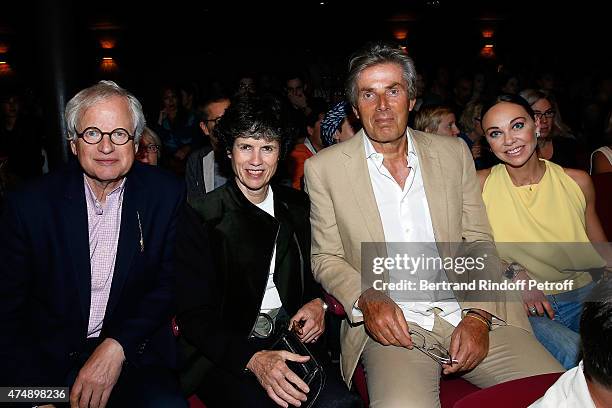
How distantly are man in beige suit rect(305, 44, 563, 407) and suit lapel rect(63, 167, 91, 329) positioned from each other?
95cm

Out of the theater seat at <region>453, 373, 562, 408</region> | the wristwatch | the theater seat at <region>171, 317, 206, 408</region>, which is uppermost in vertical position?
the wristwatch

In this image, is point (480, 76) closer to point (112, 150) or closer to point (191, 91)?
point (191, 91)

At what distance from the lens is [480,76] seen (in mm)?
9250

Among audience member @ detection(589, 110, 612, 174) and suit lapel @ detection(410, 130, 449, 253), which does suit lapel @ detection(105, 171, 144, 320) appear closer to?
suit lapel @ detection(410, 130, 449, 253)

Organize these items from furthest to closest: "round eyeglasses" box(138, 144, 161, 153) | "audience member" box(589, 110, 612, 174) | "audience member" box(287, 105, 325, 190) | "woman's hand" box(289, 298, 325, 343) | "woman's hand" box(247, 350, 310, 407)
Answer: "audience member" box(287, 105, 325, 190)
"round eyeglasses" box(138, 144, 161, 153)
"audience member" box(589, 110, 612, 174)
"woman's hand" box(289, 298, 325, 343)
"woman's hand" box(247, 350, 310, 407)

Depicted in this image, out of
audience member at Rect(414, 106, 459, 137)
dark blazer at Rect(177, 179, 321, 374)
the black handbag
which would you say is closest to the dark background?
audience member at Rect(414, 106, 459, 137)

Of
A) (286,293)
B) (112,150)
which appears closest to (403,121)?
(286,293)

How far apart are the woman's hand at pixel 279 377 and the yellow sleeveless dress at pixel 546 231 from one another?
122cm

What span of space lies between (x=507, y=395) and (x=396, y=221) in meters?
1.08

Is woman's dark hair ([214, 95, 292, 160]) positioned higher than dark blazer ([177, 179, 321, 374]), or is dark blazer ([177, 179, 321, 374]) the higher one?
woman's dark hair ([214, 95, 292, 160])

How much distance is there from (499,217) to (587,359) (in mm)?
1593

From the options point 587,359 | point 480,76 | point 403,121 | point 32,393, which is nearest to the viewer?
point 587,359

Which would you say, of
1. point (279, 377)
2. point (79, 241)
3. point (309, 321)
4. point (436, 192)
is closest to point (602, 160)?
point (436, 192)

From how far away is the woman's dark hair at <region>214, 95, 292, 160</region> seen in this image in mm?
2330
